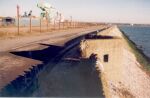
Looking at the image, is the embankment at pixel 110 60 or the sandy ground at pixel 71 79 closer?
the sandy ground at pixel 71 79

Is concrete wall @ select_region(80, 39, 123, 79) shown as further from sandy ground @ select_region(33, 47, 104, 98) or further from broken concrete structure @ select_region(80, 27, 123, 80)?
sandy ground @ select_region(33, 47, 104, 98)

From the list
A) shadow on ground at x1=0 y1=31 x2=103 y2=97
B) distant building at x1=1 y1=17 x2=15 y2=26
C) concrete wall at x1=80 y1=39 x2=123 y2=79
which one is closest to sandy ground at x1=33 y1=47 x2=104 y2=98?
shadow on ground at x1=0 y1=31 x2=103 y2=97

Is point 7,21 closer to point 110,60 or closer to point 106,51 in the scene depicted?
point 110,60

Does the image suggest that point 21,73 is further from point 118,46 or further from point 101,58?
point 118,46

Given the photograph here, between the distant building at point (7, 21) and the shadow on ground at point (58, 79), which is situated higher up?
the distant building at point (7, 21)

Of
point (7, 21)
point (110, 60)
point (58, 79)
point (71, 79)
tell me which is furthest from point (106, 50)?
point (7, 21)

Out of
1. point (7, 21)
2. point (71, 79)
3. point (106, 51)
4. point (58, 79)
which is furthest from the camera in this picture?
point (7, 21)

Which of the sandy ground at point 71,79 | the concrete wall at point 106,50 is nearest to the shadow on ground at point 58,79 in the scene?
the sandy ground at point 71,79

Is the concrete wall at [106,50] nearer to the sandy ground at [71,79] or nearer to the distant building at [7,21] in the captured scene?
the sandy ground at [71,79]

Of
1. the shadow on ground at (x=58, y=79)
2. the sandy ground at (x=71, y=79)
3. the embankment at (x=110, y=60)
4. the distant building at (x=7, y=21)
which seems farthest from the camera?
the distant building at (x=7, y=21)

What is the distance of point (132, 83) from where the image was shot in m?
24.4

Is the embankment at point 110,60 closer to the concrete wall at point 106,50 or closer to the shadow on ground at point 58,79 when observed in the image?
the concrete wall at point 106,50

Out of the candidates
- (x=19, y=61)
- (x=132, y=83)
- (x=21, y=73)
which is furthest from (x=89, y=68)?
(x=132, y=83)

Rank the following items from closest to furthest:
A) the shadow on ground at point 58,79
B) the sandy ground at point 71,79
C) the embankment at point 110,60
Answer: the shadow on ground at point 58,79 < the sandy ground at point 71,79 < the embankment at point 110,60
